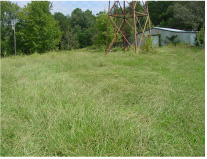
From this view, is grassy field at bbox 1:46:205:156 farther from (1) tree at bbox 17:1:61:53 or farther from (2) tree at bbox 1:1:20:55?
(2) tree at bbox 1:1:20:55

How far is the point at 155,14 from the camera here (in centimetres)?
3844

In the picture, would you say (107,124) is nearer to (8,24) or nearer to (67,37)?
(67,37)

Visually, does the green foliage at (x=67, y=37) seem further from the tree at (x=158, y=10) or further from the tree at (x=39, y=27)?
the tree at (x=158, y=10)

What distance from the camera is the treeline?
66.3 ft

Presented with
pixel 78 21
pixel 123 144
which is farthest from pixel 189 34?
pixel 78 21

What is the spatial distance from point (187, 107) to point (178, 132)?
0.78m

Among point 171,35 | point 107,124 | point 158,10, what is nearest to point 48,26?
point 171,35

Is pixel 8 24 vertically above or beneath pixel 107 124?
above

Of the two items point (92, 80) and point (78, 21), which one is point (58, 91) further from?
point (78, 21)

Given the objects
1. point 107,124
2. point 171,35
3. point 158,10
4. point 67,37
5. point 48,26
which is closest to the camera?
point 107,124

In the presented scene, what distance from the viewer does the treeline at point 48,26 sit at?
66.3 feet

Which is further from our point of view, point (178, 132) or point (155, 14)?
point (155, 14)

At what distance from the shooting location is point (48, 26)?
76.9 ft

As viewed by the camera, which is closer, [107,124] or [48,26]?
[107,124]
